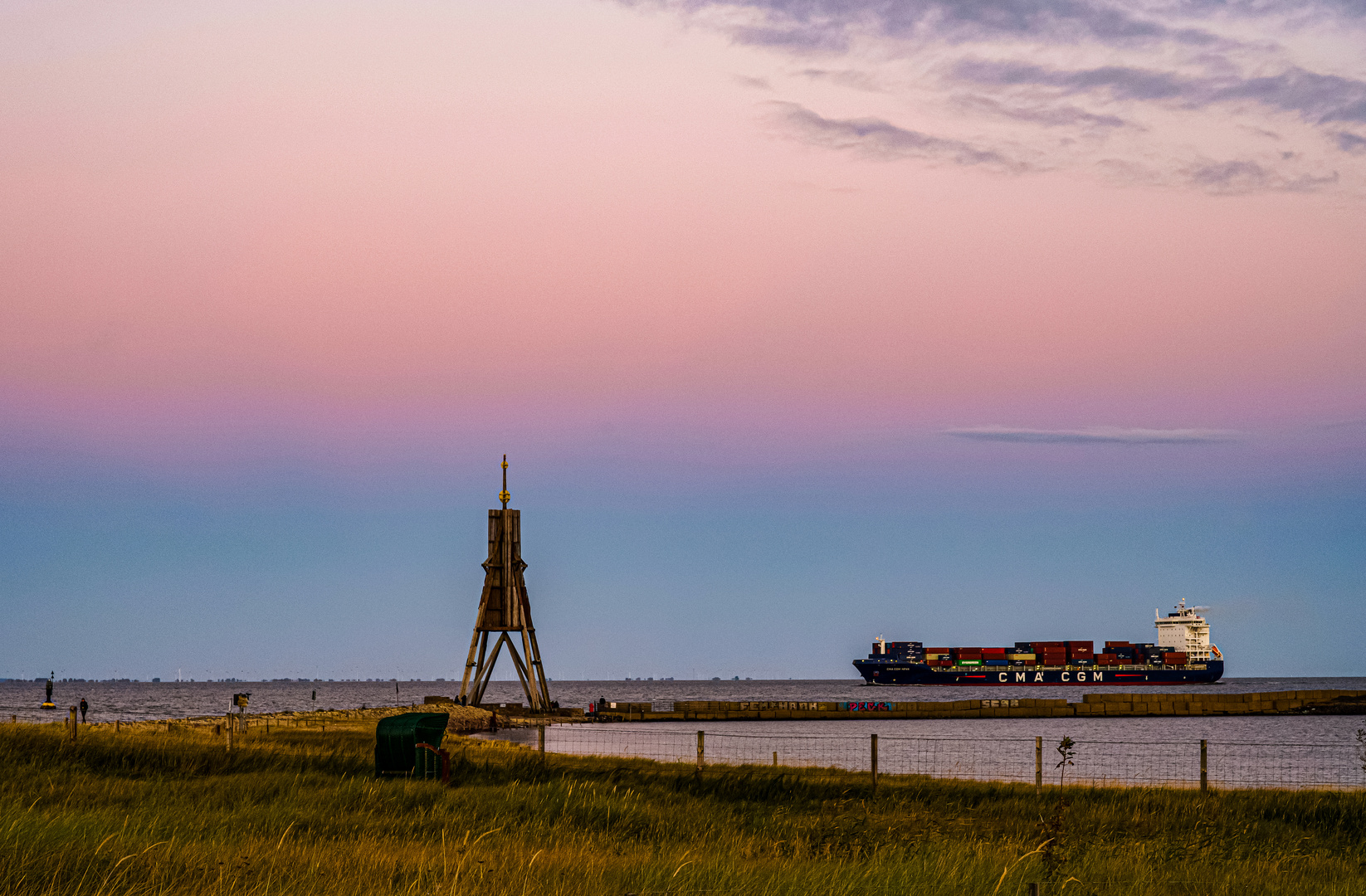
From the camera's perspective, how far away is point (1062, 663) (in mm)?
171125

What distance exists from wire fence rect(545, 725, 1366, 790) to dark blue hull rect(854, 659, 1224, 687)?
350 feet

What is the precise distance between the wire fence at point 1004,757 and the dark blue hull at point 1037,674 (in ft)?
350

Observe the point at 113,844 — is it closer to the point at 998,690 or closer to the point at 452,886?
the point at 452,886

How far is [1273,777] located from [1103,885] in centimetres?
3203

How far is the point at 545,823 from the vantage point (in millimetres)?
16031

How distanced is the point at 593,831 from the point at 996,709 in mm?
84791

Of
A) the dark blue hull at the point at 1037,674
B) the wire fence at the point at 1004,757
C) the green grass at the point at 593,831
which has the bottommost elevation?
the dark blue hull at the point at 1037,674

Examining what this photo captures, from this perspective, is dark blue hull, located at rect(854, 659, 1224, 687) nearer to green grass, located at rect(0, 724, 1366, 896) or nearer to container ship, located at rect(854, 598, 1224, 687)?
container ship, located at rect(854, 598, 1224, 687)

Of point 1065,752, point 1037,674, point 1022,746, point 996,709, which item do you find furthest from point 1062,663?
point 1065,752

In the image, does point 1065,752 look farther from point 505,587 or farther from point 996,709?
point 996,709

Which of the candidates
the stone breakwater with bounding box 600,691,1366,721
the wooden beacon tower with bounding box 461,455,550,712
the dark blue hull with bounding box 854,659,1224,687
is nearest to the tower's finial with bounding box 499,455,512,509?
the wooden beacon tower with bounding box 461,455,550,712

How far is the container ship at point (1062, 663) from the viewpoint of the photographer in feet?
559

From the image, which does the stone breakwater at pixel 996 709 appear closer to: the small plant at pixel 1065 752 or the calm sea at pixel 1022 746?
the calm sea at pixel 1022 746

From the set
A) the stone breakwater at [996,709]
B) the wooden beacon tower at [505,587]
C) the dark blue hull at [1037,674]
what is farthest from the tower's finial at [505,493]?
the dark blue hull at [1037,674]
